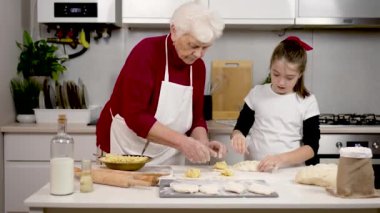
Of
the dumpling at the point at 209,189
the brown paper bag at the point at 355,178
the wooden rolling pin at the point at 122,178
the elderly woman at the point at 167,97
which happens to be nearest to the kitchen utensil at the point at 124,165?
the wooden rolling pin at the point at 122,178

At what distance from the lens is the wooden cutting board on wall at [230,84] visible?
10.9 ft

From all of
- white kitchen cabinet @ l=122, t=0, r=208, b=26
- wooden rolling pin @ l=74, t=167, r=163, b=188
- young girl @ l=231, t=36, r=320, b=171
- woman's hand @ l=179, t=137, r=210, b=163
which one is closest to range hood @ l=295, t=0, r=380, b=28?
white kitchen cabinet @ l=122, t=0, r=208, b=26

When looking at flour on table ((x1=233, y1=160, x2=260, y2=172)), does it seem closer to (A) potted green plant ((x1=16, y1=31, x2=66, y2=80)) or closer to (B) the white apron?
(B) the white apron

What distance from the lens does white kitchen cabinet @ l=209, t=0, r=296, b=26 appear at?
3020 mm

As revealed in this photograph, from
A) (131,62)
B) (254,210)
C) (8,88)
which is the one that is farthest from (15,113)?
(254,210)

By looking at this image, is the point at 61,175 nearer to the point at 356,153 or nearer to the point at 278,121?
the point at 356,153

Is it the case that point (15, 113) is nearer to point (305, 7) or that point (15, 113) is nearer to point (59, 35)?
point (59, 35)

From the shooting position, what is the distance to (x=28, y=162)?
284 cm

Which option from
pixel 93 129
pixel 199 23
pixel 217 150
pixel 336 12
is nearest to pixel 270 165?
pixel 217 150

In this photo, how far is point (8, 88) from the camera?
298 centimetres

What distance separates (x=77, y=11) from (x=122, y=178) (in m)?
1.80

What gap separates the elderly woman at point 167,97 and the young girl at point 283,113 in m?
0.24

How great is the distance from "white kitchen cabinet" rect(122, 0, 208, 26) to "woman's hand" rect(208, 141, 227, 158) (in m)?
1.33

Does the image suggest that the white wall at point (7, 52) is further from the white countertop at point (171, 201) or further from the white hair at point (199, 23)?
the white countertop at point (171, 201)
